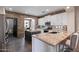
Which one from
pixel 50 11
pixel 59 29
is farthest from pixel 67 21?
pixel 50 11

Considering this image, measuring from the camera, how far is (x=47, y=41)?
185cm

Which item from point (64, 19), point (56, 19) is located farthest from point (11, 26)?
point (64, 19)

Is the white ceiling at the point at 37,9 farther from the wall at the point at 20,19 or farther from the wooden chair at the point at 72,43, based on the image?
the wooden chair at the point at 72,43

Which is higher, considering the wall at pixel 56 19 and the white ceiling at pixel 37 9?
the white ceiling at pixel 37 9

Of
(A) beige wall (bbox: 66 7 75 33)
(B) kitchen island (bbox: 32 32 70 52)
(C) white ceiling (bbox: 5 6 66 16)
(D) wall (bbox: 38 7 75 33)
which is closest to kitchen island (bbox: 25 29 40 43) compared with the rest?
(B) kitchen island (bbox: 32 32 70 52)

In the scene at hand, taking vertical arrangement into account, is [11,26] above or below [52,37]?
above

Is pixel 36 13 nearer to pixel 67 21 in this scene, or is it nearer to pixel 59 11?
pixel 59 11

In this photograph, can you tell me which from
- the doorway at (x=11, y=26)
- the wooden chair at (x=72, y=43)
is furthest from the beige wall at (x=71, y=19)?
the doorway at (x=11, y=26)

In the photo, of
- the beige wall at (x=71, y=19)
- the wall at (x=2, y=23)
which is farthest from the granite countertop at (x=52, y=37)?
the wall at (x=2, y=23)

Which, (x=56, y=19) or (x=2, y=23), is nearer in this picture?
(x=2, y=23)

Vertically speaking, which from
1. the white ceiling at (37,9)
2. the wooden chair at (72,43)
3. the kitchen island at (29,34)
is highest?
the white ceiling at (37,9)

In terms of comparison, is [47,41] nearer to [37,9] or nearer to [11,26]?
[37,9]

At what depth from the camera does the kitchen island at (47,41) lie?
71.8 inches
